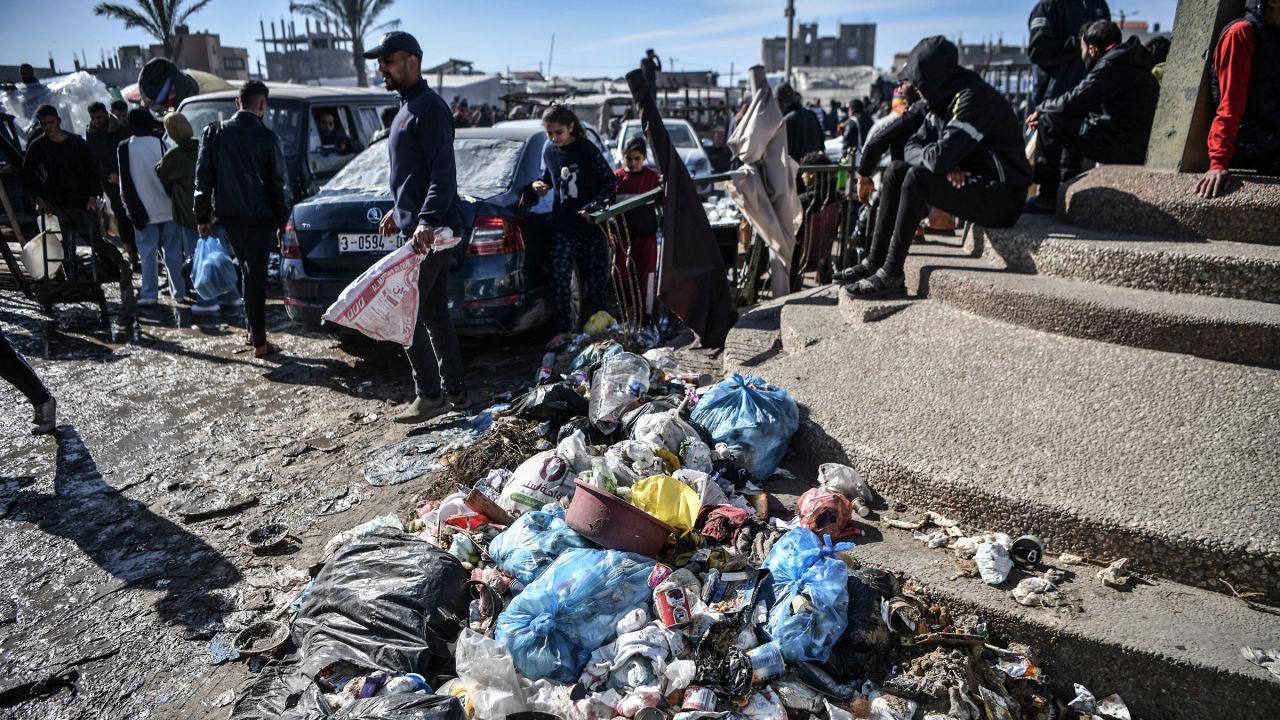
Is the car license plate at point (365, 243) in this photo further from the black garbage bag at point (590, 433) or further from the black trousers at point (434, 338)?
the black garbage bag at point (590, 433)

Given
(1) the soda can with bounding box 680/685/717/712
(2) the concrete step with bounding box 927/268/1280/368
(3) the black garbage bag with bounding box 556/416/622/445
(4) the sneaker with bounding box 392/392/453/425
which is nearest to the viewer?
(1) the soda can with bounding box 680/685/717/712

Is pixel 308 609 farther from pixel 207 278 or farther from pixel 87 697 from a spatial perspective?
pixel 207 278

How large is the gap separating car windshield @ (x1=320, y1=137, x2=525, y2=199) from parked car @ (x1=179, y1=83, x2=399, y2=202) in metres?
1.89

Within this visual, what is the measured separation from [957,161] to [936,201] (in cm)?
24

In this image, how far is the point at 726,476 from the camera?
3471 millimetres

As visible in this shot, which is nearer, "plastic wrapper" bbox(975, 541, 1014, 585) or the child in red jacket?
"plastic wrapper" bbox(975, 541, 1014, 585)

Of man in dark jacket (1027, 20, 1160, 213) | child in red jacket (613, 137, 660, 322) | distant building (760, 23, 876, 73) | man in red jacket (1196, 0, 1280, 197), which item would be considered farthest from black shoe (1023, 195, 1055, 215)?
distant building (760, 23, 876, 73)

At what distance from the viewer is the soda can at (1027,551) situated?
2637 mm

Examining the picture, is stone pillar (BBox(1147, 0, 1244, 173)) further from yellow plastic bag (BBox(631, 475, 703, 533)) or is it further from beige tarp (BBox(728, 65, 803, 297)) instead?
yellow plastic bag (BBox(631, 475, 703, 533))

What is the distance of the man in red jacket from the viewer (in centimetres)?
376

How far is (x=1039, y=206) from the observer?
16.8ft

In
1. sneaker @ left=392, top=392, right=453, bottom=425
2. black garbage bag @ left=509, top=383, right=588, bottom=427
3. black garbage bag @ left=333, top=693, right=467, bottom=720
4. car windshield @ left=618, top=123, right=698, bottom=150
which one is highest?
car windshield @ left=618, top=123, right=698, bottom=150

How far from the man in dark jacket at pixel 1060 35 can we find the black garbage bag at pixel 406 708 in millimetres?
5922

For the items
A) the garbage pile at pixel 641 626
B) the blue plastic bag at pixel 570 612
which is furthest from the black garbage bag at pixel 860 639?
the blue plastic bag at pixel 570 612
